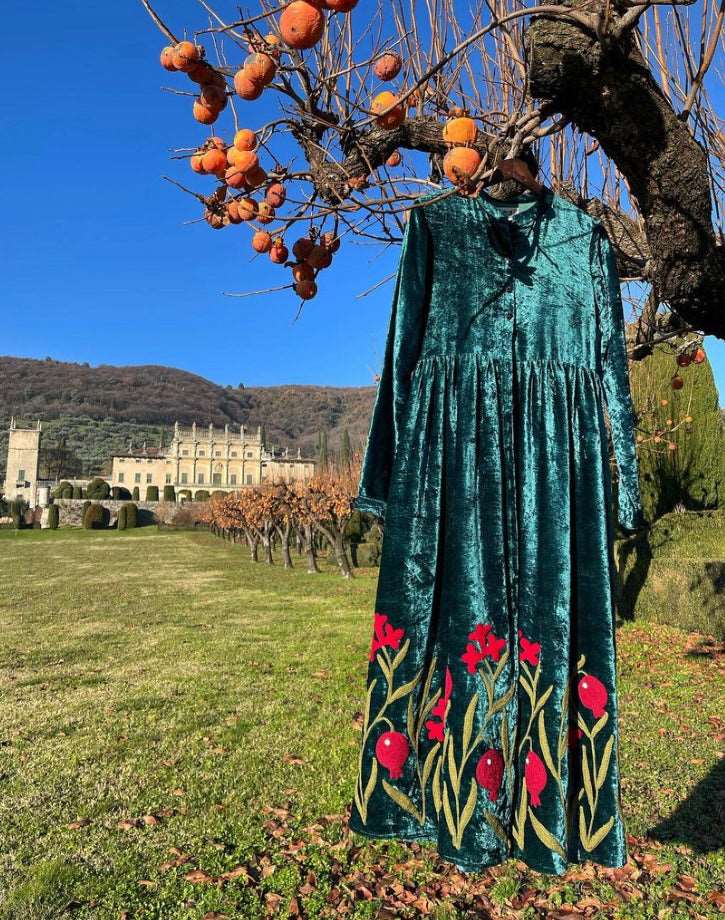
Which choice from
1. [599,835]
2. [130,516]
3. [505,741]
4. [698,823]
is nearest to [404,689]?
[505,741]

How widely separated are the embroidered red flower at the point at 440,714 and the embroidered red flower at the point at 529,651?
0.73ft

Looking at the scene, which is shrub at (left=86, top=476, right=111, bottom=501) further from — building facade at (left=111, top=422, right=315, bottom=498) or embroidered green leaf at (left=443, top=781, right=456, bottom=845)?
embroidered green leaf at (left=443, top=781, right=456, bottom=845)

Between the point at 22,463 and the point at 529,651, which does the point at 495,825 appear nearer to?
the point at 529,651

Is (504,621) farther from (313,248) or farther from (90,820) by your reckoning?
(90,820)

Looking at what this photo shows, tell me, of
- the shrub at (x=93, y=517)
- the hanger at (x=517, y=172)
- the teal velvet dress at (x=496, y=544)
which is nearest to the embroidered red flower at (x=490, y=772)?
the teal velvet dress at (x=496, y=544)

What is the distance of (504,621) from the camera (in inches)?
68.8

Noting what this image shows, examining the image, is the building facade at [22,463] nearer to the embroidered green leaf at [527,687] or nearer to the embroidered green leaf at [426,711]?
the embroidered green leaf at [426,711]

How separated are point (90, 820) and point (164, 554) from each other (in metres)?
22.0

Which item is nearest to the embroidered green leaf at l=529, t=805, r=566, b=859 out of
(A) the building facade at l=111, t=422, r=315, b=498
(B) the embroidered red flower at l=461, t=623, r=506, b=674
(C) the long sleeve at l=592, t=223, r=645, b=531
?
(B) the embroidered red flower at l=461, t=623, r=506, b=674

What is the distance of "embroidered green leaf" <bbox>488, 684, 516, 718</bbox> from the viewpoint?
5.60 ft

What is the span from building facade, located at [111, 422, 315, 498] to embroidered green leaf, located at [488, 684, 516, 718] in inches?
2381

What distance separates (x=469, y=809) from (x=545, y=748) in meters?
0.27

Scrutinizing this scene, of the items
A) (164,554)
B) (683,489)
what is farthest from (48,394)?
(683,489)

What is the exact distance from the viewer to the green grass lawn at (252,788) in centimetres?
235
